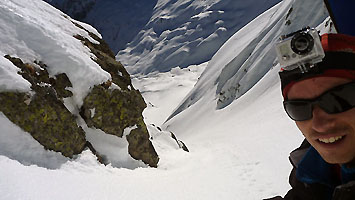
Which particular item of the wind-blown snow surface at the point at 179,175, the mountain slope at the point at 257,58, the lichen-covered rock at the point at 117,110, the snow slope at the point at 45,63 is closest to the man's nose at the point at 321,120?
the wind-blown snow surface at the point at 179,175

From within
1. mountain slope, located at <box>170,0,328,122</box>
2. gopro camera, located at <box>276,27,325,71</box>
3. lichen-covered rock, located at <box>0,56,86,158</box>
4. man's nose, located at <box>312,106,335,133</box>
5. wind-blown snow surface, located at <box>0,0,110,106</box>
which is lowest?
mountain slope, located at <box>170,0,328,122</box>

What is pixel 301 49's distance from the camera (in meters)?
1.88

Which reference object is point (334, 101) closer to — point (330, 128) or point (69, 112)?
point (330, 128)

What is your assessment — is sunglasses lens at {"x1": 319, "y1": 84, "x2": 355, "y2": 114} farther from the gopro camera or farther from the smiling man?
the gopro camera

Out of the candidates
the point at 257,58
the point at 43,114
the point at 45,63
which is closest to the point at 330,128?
the point at 43,114

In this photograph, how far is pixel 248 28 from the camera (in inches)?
1677

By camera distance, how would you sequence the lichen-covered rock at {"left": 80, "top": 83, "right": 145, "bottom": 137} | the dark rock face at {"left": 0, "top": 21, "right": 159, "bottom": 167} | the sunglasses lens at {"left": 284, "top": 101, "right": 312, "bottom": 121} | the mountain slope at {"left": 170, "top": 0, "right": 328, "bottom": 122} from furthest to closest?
the mountain slope at {"left": 170, "top": 0, "right": 328, "bottom": 122} < the lichen-covered rock at {"left": 80, "top": 83, "right": 145, "bottom": 137} < the dark rock face at {"left": 0, "top": 21, "right": 159, "bottom": 167} < the sunglasses lens at {"left": 284, "top": 101, "right": 312, "bottom": 121}

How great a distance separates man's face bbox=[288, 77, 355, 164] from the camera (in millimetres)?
1847

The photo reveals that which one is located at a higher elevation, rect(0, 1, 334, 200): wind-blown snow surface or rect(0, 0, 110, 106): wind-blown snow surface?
rect(0, 0, 110, 106): wind-blown snow surface

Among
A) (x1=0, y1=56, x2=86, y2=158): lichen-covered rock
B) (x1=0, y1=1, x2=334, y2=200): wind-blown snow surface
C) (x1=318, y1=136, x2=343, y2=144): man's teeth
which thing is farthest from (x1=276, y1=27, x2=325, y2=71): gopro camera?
(x1=0, y1=56, x2=86, y2=158): lichen-covered rock

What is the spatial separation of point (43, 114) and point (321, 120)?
7432mm

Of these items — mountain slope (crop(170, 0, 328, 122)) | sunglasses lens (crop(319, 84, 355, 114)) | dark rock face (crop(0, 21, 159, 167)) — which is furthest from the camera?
mountain slope (crop(170, 0, 328, 122))

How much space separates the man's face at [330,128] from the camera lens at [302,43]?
0.22 meters

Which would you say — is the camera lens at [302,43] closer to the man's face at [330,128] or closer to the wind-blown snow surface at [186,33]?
the man's face at [330,128]
